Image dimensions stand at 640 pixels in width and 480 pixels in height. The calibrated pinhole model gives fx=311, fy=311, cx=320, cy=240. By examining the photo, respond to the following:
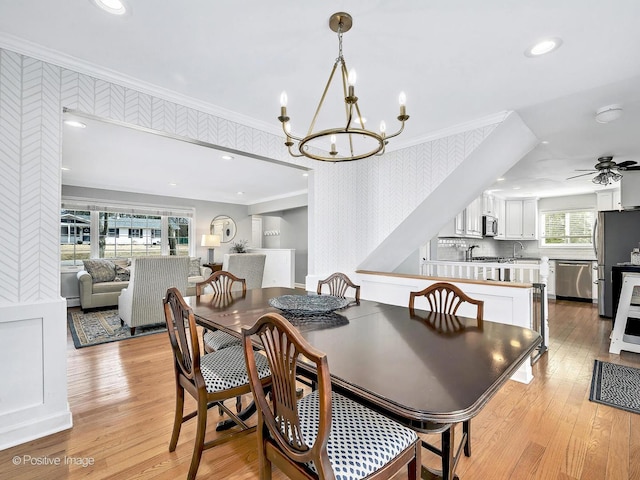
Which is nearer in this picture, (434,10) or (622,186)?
(434,10)

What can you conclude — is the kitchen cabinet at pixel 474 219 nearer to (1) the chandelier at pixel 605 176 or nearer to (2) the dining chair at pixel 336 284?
(1) the chandelier at pixel 605 176

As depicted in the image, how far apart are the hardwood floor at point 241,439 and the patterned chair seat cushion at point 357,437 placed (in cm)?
75

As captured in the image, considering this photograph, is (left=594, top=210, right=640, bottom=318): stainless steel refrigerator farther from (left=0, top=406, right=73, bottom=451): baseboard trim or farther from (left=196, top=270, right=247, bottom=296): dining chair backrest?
(left=0, top=406, right=73, bottom=451): baseboard trim

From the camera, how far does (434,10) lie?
61.7 inches

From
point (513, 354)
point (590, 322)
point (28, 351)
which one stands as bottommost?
point (590, 322)

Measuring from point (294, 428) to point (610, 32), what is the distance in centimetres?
253

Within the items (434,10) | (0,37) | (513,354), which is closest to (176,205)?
(0,37)

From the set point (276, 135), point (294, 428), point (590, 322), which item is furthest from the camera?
point (590, 322)

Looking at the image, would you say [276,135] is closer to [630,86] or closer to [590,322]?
[630,86]

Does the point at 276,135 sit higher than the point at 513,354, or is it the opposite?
the point at 276,135

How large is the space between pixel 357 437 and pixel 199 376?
83 centimetres

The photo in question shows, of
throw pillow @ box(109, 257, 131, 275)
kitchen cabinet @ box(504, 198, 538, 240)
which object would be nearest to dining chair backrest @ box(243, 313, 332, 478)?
throw pillow @ box(109, 257, 131, 275)

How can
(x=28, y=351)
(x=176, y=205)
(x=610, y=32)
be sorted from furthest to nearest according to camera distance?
1. (x=176, y=205)
2. (x=28, y=351)
3. (x=610, y=32)

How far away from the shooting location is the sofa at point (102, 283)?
4.99 m
